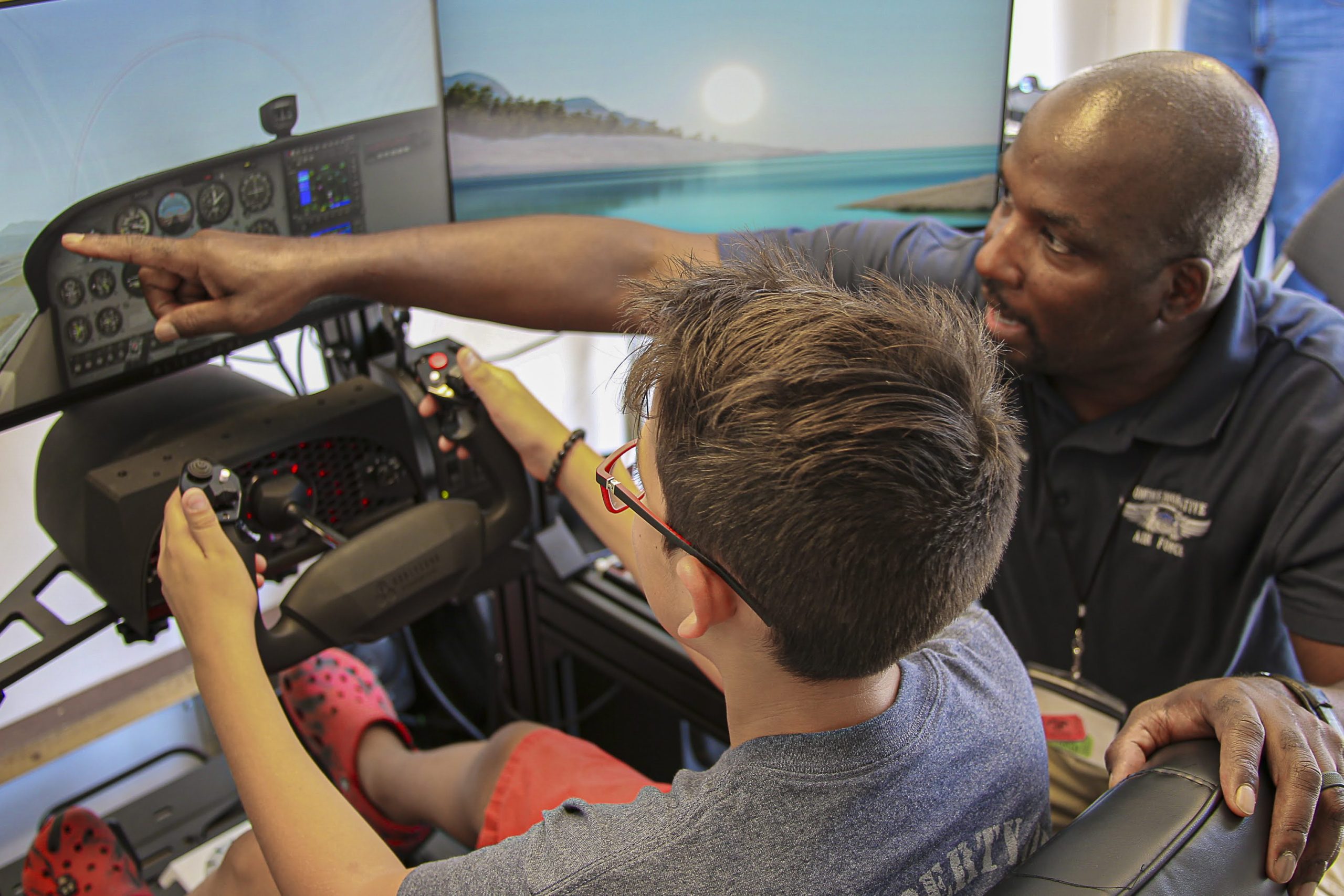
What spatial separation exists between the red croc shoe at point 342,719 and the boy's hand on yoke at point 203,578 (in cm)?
49

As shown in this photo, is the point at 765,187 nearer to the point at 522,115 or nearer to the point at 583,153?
Result: the point at 583,153

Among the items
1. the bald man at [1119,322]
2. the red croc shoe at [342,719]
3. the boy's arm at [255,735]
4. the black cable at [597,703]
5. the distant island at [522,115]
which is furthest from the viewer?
the black cable at [597,703]

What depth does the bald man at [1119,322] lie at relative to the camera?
1085 mm

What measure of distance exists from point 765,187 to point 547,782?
114cm

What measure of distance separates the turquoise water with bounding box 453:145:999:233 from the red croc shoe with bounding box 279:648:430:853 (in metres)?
0.80

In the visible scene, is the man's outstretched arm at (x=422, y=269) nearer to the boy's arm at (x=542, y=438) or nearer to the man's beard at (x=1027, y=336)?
the boy's arm at (x=542, y=438)

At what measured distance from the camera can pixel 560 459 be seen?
3.77ft

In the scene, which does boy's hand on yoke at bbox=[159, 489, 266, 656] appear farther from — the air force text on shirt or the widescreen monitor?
the widescreen monitor

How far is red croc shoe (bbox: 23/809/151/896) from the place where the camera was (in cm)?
123

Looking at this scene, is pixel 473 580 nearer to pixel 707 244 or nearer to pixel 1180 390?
pixel 707 244

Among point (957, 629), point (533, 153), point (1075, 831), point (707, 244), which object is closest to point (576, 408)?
point (533, 153)

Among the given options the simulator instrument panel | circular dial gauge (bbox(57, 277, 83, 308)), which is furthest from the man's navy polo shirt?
circular dial gauge (bbox(57, 277, 83, 308))

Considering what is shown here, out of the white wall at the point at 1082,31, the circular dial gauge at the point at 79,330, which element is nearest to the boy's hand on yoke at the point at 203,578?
the circular dial gauge at the point at 79,330

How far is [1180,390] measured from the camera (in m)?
1.20
